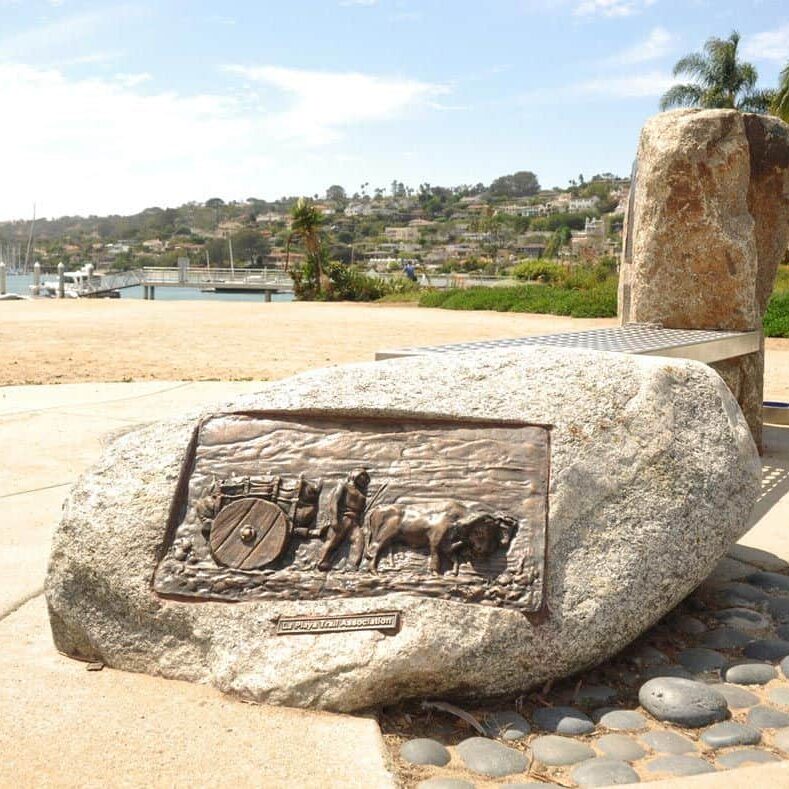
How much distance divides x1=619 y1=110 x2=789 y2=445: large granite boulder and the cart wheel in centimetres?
404

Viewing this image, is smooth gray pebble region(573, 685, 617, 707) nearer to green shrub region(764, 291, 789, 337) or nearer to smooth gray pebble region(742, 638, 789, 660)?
smooth gray pebble region(742, 638, 789, 660)

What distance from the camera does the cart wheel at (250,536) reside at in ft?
10.7

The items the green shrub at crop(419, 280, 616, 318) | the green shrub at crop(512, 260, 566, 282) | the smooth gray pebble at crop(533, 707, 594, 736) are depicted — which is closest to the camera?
the smooth gray pebble at crop(533, 707, 594, 736)

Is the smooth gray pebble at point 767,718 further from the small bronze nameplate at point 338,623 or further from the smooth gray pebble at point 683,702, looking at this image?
the small bronze nameplate at point 338,623

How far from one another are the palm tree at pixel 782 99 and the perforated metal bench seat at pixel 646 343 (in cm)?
2920

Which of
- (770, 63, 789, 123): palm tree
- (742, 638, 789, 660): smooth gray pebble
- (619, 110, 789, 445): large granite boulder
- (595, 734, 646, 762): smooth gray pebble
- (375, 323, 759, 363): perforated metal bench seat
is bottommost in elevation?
(595, 734, 646, 762): smooth gray pebble

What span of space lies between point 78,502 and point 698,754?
2227 mm

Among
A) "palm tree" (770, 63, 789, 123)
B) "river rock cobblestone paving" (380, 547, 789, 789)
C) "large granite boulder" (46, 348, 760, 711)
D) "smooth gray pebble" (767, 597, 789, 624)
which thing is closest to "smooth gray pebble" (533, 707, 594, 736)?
"river rock cobblestone paving" (380, 547, 789, 789)

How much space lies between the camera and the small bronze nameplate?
9.87 ft

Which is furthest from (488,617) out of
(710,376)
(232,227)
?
(232,227)

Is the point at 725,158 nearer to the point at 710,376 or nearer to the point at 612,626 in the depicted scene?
the point at 710,376

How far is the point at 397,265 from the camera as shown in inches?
2136

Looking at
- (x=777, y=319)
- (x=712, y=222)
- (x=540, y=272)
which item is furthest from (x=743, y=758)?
(x=540, y=272)

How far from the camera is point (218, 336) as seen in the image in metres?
15.8
